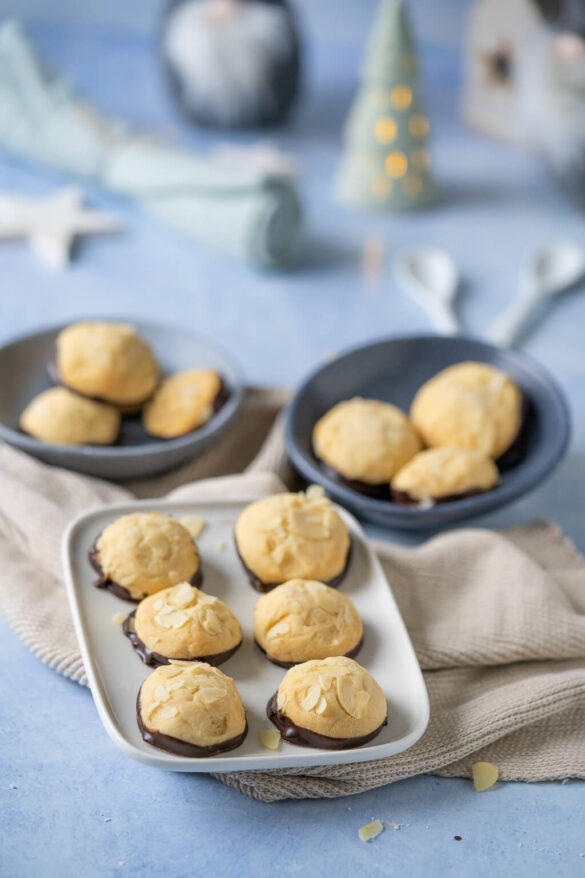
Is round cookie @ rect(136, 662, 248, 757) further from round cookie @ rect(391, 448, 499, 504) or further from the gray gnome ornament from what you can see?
the gray gnome ornament

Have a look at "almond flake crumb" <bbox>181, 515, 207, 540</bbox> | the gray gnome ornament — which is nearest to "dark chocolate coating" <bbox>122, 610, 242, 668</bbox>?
"almond flake crumb" <bbox>181, 515, 207, 540</bbox>

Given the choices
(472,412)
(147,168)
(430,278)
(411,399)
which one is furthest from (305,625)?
(147,168)

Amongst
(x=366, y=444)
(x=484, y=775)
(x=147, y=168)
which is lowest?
(x=484, y=775)

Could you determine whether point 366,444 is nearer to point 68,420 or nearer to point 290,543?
point 290,543

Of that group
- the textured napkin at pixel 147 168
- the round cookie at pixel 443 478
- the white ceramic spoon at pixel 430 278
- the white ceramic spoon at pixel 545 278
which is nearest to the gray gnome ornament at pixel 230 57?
the textured napkin at pixel 147 168

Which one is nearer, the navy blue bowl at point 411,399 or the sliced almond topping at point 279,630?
the sliced almond topping at point 279,630

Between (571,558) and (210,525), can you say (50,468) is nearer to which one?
(210,525)

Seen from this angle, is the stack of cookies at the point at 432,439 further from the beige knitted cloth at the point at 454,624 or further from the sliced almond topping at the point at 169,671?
the sliced almond topping at the point at 169,671

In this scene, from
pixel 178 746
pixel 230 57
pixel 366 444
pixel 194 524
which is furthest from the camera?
pixel 230 57
